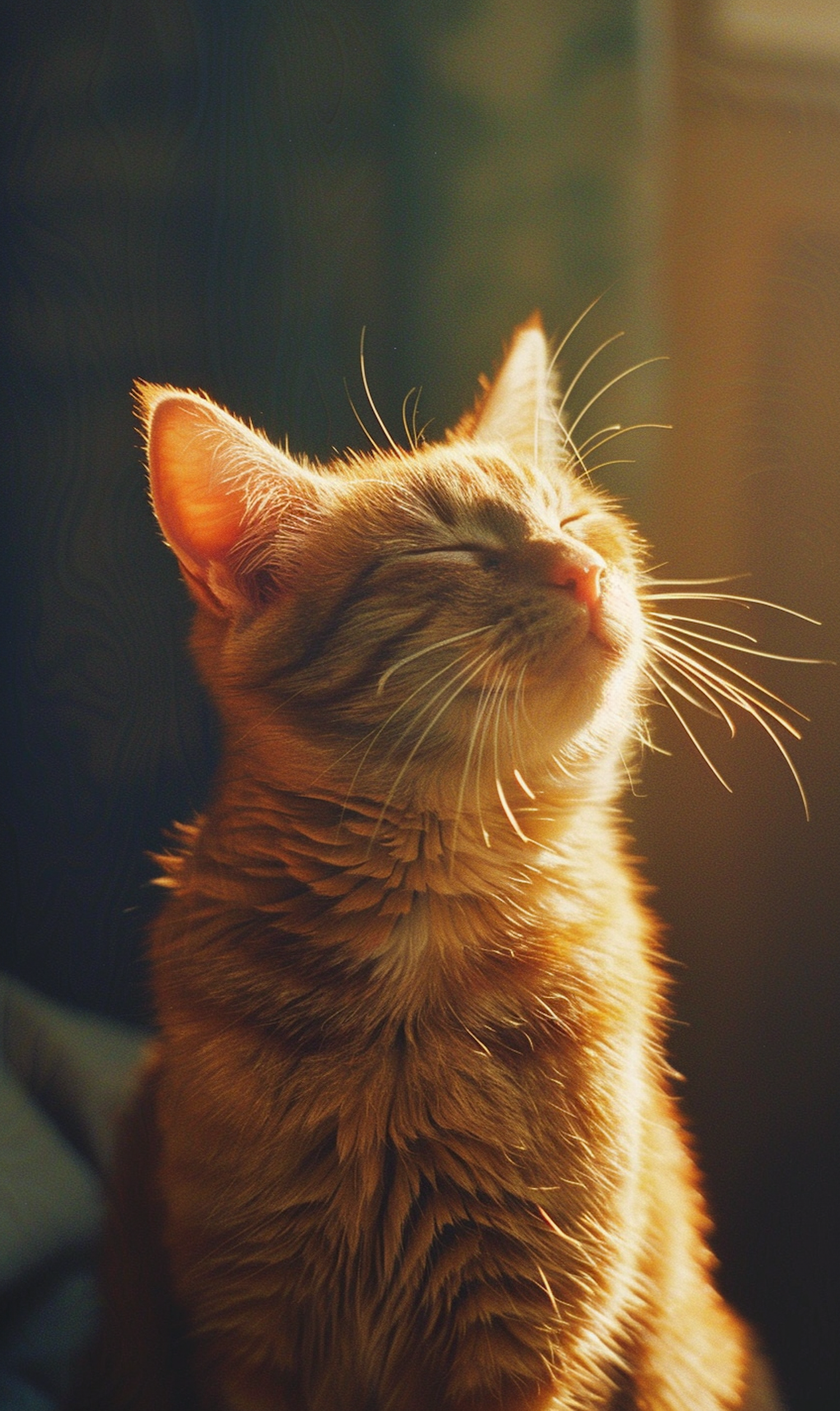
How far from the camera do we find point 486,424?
112 centimetres

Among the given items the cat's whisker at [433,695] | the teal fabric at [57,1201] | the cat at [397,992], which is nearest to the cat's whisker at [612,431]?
the cat at [397,992]

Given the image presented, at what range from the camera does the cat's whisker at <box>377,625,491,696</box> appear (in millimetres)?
930

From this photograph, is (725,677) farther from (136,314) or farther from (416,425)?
(136,314)

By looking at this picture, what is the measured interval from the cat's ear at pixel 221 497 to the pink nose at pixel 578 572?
24 cm

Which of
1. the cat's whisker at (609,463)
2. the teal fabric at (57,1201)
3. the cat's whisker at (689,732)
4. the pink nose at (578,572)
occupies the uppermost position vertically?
the cat's whisker at (609,463)

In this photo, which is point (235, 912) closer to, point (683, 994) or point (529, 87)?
point (683, 994)

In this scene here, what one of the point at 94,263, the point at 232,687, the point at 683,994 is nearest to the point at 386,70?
the point at 94,263

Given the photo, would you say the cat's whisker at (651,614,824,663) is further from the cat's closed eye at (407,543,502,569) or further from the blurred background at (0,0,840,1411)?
the cat's closed eye at (407,543,502,569)

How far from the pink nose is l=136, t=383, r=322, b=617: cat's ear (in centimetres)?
24

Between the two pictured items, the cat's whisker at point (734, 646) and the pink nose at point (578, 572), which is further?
the cat's whisker at point (734, 646)

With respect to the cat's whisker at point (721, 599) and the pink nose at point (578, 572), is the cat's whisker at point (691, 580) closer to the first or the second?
the cat's whisker at point (721, 599)

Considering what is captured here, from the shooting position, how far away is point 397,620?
3.14 feet

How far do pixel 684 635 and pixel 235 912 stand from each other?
552 millimetres

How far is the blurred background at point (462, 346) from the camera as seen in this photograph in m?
1.08
